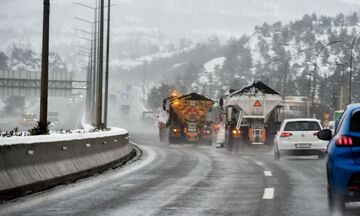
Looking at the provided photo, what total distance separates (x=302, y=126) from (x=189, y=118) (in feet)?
59.9

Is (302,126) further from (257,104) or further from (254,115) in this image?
(257,104)

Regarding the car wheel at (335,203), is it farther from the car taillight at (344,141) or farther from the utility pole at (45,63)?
the utility pole at (45,63)

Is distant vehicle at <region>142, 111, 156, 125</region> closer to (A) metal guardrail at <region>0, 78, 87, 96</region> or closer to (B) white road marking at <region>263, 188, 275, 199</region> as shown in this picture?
(A) metal guardrail at <region>0, 78, 87, 96</region>

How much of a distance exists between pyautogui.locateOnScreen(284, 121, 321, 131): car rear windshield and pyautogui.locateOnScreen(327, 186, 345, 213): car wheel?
1830 cm

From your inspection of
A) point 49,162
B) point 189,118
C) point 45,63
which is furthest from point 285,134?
point 189,118

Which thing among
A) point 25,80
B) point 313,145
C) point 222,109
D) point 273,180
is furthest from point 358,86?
point 273,180

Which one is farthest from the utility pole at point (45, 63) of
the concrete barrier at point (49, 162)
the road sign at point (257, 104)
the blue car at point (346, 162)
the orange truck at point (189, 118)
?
the orange truck at point (189, 118)

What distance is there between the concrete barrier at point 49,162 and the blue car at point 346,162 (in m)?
5.11

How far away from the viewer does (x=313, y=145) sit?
29.4m

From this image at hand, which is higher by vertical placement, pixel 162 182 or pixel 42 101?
pixel 42 101

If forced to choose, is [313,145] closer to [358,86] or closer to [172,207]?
[172,207]

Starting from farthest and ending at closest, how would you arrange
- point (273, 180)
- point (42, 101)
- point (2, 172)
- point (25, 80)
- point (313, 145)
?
point (25, 80), point (313, 145), point (42, 101), point (273, 180), point (2, 172)

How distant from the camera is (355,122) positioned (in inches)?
439

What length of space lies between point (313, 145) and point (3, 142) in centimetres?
1707
